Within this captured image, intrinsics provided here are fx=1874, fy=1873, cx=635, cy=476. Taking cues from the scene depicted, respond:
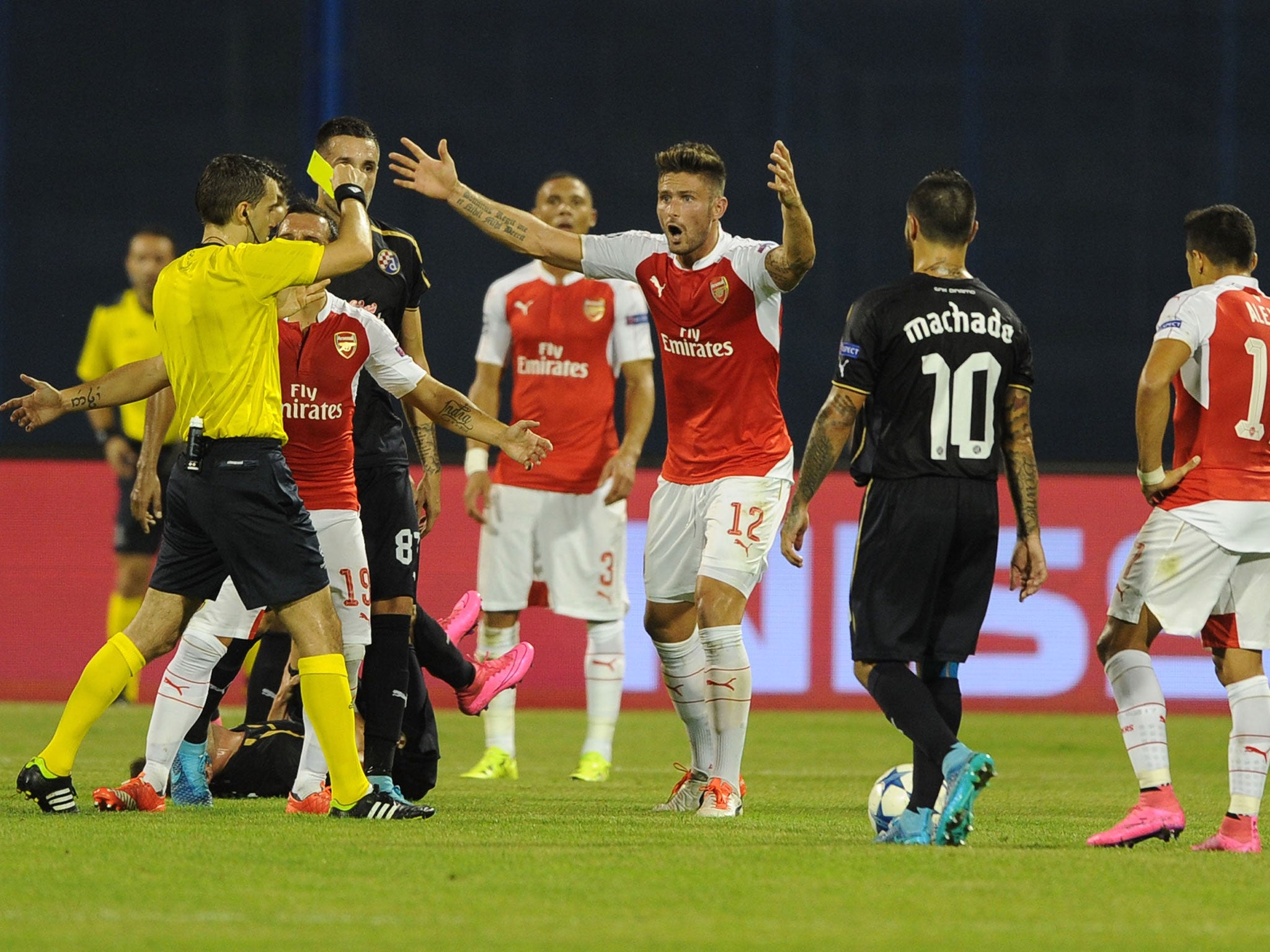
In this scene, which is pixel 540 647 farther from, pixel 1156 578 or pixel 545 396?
pixel 1156 578

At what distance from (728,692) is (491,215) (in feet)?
6.19

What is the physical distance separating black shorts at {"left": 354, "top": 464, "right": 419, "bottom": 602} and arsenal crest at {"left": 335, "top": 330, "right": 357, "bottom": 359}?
557 mm

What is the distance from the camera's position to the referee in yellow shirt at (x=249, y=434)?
567 cm

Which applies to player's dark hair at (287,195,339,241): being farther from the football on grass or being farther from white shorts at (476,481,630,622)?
the football on grass

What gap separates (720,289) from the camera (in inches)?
262

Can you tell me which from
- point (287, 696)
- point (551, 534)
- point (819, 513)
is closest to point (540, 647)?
point (819, 513)

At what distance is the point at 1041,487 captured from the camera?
1187cm

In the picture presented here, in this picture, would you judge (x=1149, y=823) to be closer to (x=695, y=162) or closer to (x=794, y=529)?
(x=794, y=529)

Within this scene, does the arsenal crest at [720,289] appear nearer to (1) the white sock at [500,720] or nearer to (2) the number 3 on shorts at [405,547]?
(2) the number 3 on shorts at [405,547]

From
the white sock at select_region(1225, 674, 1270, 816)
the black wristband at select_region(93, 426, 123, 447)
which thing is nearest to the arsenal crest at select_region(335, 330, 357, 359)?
the white sock at select_region(1225, 674, 1270, 816)

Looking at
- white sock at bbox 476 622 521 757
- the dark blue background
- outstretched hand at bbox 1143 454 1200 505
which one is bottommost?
white sock at bbox 476 622 521 757

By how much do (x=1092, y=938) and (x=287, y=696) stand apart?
404 centimetres

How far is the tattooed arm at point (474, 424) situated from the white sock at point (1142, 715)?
2016 millimetres

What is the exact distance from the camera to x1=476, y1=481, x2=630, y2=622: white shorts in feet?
29.2
